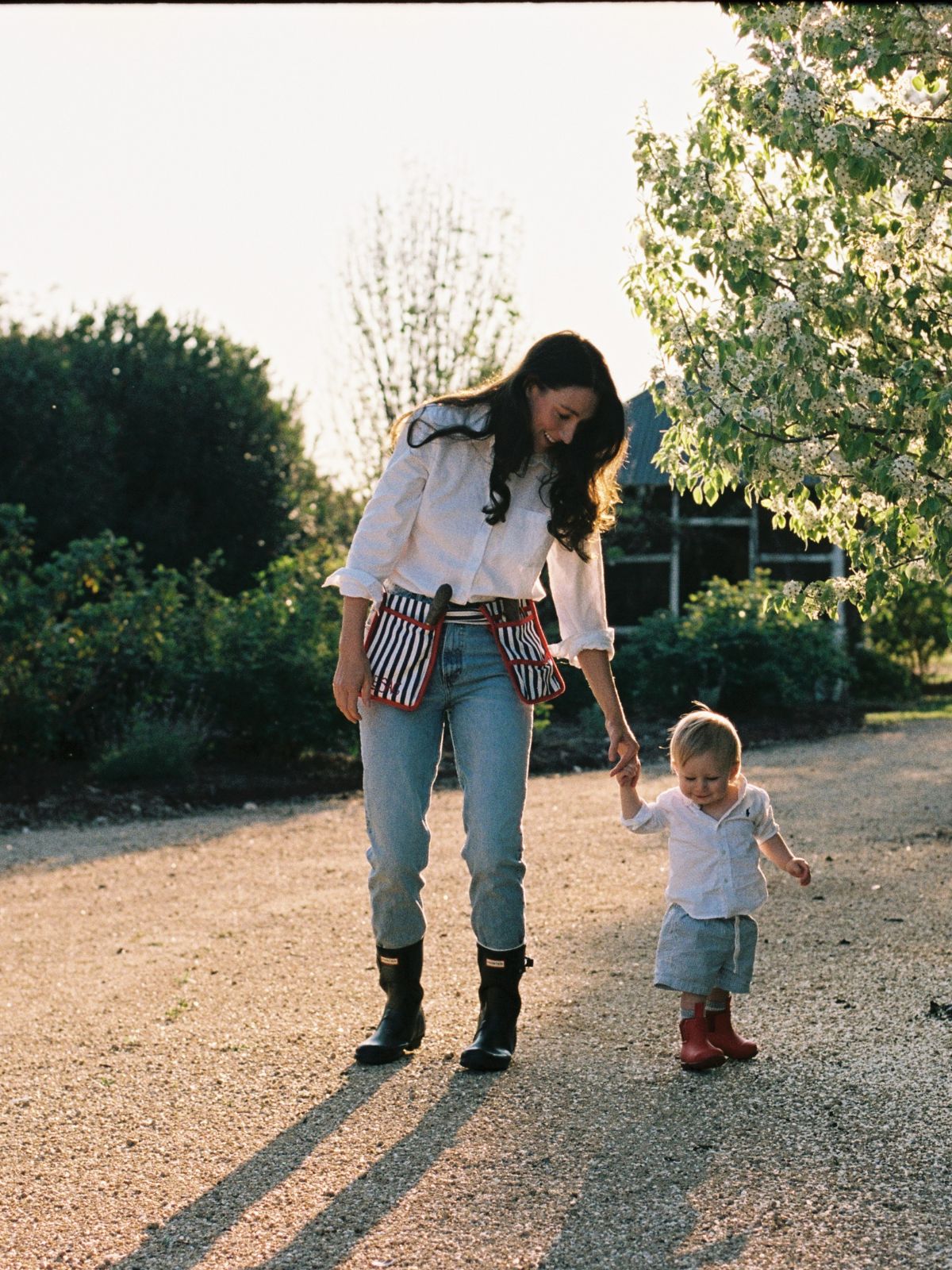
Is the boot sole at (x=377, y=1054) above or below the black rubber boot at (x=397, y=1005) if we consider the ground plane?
below

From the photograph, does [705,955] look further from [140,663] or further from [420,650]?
[140,663]

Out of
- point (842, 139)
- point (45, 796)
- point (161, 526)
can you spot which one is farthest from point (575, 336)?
point (161, 526)

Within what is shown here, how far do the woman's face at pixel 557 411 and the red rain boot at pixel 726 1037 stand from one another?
63.2 inches

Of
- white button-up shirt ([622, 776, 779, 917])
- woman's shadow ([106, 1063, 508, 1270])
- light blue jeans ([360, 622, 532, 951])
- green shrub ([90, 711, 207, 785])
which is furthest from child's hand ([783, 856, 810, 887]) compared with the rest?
green shrub ([90, 711, 207, 785])

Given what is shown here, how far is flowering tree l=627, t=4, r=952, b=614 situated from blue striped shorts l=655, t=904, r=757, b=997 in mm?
1263

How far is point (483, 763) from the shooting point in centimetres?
400

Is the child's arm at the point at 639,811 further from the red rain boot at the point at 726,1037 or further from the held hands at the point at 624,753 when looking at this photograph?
the red rain boot at the point at 726,1037

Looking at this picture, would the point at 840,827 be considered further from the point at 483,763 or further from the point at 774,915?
the point at 483,763

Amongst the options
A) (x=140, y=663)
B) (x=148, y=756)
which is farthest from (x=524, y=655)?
(x=140, y=663)

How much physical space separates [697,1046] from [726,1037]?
0.13 metres

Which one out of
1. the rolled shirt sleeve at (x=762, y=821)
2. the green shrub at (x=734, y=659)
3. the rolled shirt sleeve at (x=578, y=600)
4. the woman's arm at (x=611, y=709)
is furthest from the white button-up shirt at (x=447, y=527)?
the green shrub at (x=734, y=659)

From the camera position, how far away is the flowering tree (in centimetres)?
427

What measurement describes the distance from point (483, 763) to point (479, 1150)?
996 mm

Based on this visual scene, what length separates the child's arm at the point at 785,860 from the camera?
12.8ft
